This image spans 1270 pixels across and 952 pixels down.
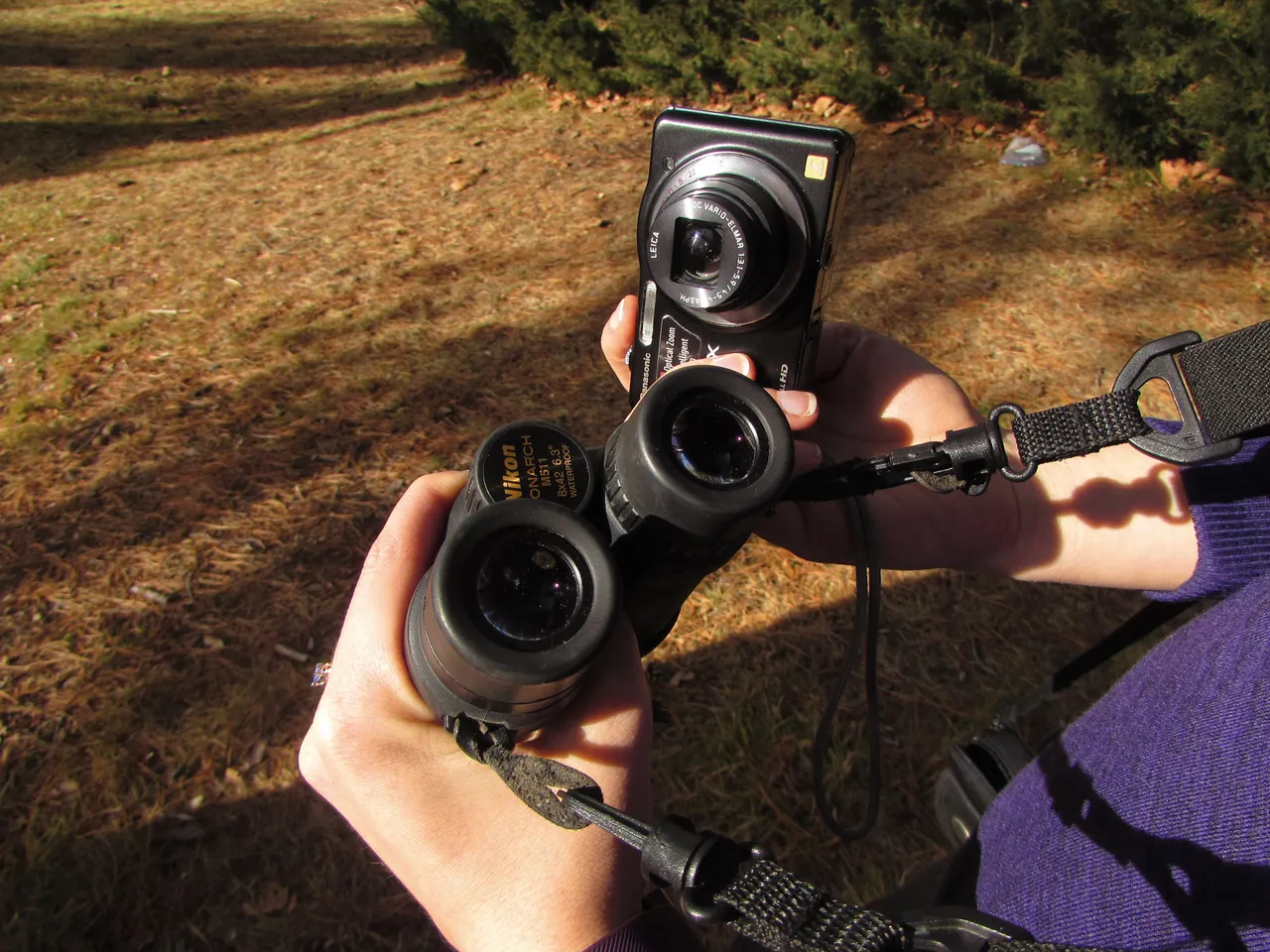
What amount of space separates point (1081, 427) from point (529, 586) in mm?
800

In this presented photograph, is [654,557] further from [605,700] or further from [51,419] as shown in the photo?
[51,419]

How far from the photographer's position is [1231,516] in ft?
5.19

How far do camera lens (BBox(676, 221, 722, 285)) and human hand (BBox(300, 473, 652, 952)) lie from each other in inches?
32.9

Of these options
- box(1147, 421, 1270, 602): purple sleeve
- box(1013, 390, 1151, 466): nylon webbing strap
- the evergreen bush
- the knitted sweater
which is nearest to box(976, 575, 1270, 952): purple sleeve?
the knitted sweater

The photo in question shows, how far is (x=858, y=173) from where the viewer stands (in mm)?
6449

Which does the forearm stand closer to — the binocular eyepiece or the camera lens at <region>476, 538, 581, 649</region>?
the binocular eyepiece

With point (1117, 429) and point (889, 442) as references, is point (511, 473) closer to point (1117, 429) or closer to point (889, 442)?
point (1117, 429)

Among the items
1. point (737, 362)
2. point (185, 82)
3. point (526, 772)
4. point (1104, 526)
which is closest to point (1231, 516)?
point (1104, 526)

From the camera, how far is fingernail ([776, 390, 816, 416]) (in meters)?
1.63

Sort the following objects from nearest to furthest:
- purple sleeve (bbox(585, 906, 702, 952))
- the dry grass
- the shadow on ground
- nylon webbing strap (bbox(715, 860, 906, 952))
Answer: nylon webbing strap (bbox(715, 860, 906, 952))
purple sleeve (bbox(585, 906, 702, 952))
the dry grass
the shadow on ground

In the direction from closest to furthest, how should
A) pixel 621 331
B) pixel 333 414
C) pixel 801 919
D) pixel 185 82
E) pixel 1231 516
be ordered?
pixel 801 919
pixel 1231 516
pixel 621 331
pixel 333 414
pixel 185 82

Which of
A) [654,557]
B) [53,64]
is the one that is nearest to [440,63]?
[53,64]

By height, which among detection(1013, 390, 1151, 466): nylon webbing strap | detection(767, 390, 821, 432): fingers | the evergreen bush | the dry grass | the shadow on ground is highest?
detection(1013, 390, 1151, 466): nylon webbing strap

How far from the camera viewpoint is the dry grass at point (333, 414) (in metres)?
2.77
